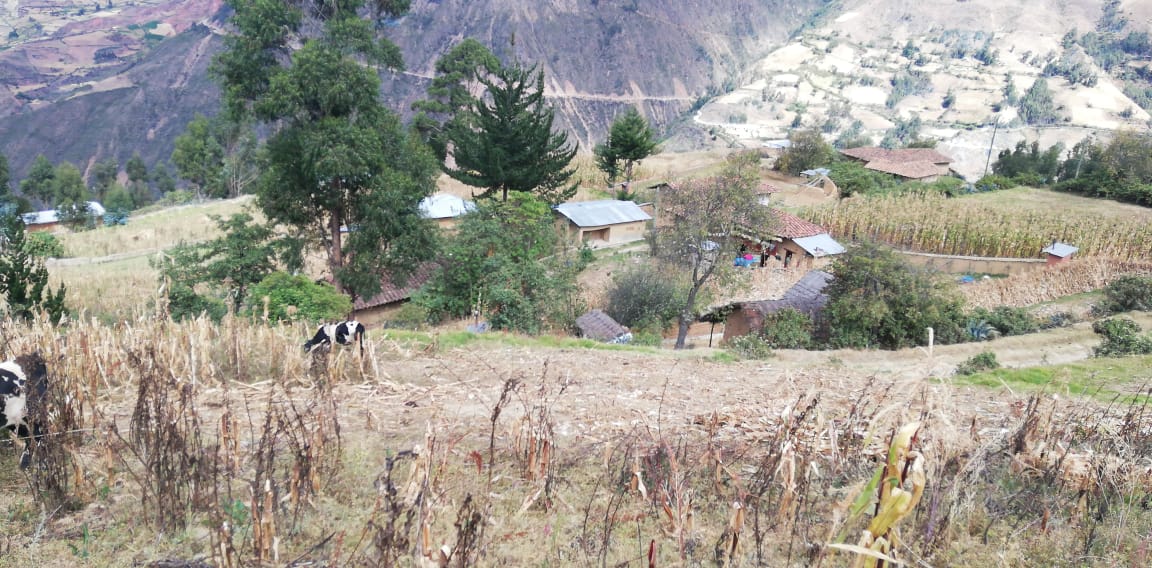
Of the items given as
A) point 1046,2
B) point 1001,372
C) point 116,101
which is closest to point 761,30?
point 1046,2

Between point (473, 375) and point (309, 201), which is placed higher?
point (309, 201)

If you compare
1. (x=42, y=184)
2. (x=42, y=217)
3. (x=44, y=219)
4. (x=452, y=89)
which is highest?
(x=452, y=89)

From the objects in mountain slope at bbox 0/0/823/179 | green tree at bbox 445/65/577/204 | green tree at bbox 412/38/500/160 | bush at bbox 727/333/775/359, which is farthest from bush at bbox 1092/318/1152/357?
mountain slope at bbox 0/0/823/179

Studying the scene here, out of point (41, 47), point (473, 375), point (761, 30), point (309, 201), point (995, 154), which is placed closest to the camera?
point (473, 375)

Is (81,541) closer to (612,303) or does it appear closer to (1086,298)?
(612,303)

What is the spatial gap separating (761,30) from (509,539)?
143642 mm

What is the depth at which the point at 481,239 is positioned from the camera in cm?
1549

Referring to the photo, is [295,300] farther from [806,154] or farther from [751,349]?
[806,154]

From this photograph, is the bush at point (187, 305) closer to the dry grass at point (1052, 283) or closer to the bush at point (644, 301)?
the bush at point (644, 301)

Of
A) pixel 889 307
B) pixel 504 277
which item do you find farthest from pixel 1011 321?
pixel 504 277

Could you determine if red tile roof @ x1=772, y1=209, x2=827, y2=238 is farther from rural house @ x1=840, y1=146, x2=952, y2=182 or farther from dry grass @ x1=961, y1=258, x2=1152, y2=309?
rural house @ x1=840, y1=146, x2=952, y2=182

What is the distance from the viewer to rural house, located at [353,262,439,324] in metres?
17.4

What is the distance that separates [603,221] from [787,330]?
12464mm

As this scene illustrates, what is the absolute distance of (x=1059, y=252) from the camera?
21.0m
